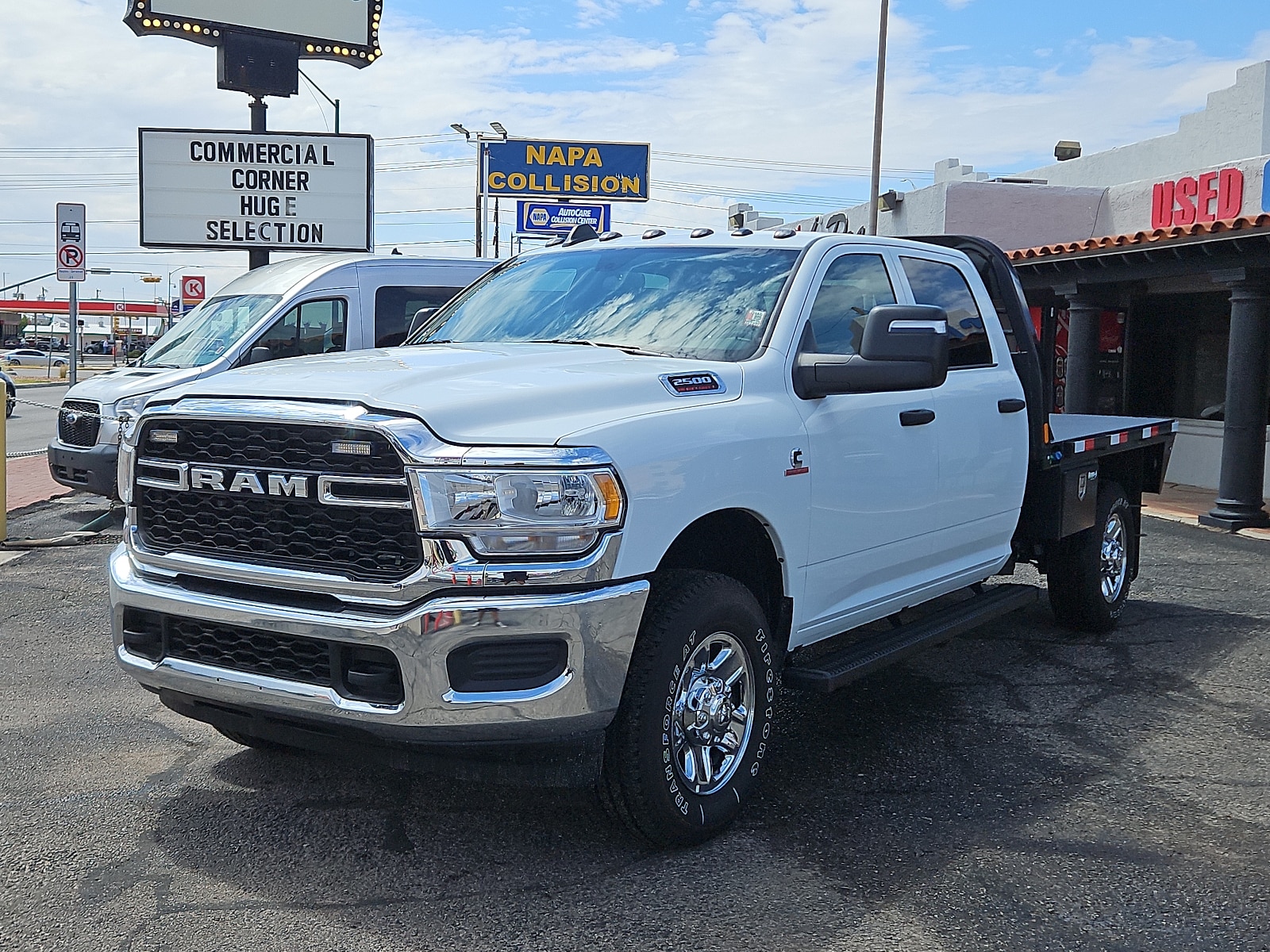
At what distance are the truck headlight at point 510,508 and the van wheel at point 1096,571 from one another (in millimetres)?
4231

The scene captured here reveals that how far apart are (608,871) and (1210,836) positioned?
2019 millimetres

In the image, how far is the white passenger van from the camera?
10.8 m

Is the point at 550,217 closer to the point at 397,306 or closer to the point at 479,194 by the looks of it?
the point at 479,194

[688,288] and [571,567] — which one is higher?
[688,288]

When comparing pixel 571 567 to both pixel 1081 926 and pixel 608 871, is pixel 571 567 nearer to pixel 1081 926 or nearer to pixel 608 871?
pixel 608 871

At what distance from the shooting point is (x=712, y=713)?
4.01 m

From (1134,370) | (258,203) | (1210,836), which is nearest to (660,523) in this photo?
(1210,836)

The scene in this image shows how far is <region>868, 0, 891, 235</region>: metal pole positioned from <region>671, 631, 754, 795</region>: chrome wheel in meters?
23.0

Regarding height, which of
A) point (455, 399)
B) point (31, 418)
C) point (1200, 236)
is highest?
point (1200, 236)

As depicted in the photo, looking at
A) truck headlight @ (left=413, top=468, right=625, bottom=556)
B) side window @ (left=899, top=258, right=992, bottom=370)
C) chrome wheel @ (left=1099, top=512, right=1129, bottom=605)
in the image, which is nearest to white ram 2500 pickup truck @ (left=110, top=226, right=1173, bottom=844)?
truck headlight @ (left=413, top=468, right=625, bottom=556)

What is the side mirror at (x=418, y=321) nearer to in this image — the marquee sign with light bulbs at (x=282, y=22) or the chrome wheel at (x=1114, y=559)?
the chrome wheel at (x=1114, y=559)

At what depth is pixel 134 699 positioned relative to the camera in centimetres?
561

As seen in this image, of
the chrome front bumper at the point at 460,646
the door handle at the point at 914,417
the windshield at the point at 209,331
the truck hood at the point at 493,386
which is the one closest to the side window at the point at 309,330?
the windshield at the point at 209,331

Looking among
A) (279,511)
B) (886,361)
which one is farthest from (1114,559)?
(279,511)
